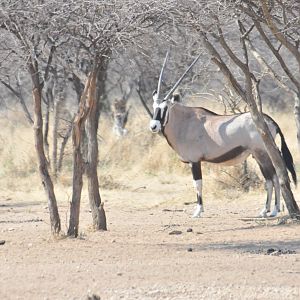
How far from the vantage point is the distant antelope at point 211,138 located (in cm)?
1512

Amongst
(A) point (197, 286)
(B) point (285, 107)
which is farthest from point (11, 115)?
(A) point (197, 286)

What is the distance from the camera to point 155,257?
1012 centimetres

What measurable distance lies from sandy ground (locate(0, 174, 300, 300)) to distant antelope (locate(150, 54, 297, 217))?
738 mm

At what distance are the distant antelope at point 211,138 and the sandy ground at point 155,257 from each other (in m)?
0.74

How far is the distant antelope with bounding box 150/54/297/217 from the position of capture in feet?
49.6

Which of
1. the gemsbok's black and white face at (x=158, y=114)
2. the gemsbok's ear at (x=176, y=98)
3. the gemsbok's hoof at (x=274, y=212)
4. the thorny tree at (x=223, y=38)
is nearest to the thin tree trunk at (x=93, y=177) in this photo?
the thorny tree at (x=223, y=38)

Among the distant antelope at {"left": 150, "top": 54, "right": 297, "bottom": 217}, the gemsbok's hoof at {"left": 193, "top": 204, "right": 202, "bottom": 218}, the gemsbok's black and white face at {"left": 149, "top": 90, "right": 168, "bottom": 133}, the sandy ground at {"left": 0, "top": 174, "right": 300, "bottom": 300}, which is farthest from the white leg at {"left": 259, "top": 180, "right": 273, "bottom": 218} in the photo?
the gemsbok's black and white face at {"left": 149, "top": 90, "right": 168, "bottom": 133}

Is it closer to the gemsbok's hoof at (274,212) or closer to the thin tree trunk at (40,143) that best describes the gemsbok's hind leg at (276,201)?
the gemsbok's hoof at (274,212)

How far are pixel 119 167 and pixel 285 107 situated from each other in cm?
1426

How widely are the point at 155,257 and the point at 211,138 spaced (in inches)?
222

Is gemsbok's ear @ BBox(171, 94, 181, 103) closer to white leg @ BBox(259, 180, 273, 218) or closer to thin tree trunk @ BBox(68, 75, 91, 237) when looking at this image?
white leg @ BBox(259, 180, 273, 218)

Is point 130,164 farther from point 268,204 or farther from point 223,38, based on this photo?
point 223,38

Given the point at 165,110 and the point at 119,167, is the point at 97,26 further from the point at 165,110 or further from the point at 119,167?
the point at 119,167

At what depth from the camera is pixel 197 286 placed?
8.39 metres
